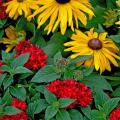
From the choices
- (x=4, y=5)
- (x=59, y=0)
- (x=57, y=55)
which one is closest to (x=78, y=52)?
(x=57, y=55)

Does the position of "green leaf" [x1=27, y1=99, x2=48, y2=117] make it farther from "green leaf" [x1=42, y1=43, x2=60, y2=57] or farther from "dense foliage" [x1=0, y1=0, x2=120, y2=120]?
"green leaf" [x1=42, y1=43, x2=60, y2=57]

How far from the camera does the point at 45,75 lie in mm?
1820

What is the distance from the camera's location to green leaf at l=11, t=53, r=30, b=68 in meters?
1.83

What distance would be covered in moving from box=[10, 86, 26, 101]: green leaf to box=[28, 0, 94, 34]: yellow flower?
323 mm

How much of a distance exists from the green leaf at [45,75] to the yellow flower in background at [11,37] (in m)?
0.33

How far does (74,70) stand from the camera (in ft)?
6.04

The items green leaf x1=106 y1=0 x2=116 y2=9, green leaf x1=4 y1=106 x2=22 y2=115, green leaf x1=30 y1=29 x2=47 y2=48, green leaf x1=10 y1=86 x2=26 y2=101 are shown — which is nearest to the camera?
green leaf x1=4 y1=106 x2=22 y2=115

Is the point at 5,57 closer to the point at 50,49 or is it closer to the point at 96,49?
the point at 50,49

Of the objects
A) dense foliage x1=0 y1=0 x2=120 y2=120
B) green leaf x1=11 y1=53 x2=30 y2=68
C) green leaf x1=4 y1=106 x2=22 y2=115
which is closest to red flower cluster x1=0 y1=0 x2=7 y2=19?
dense foliage x1=0 y1=0 x2=120 y2=120

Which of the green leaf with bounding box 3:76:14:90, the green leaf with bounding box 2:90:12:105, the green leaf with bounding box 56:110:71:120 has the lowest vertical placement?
the green leaf with bounding box 56:110:71:120

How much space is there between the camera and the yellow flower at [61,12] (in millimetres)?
1989

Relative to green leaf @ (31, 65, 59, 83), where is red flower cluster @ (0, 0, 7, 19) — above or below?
above

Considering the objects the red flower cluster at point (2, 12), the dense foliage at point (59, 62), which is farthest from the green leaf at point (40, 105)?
the red flower cluster at point (2, 12)

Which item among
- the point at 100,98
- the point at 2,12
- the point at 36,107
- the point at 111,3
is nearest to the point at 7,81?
the point at 36,107
